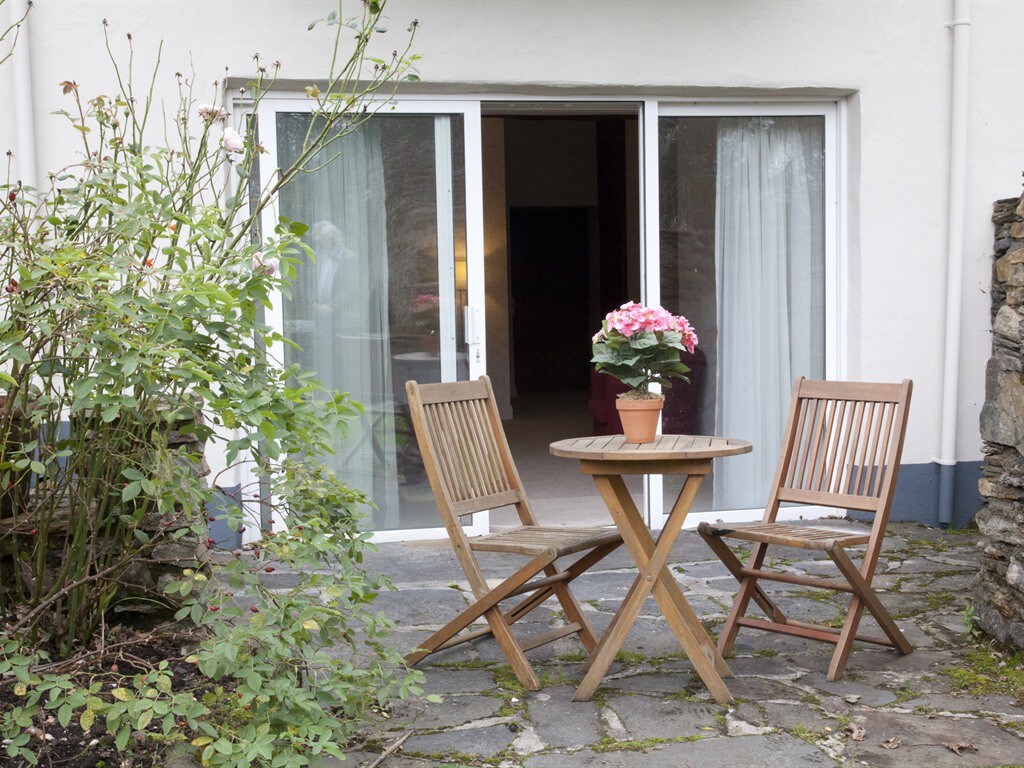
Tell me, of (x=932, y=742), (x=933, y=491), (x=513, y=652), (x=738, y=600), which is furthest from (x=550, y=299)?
(x=932, y=742)

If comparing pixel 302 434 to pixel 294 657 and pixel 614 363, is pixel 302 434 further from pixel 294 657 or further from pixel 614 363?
pixel 614 363

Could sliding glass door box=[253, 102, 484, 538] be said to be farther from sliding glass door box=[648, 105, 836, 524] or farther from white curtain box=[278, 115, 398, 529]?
sliding glass door box=[648, 105, 836, 524]

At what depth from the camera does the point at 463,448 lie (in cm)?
378

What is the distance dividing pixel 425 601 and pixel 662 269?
251 cm

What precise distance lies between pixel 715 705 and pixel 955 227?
3.63 meters

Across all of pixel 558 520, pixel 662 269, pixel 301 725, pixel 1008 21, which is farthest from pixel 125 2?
pixel 1008 21

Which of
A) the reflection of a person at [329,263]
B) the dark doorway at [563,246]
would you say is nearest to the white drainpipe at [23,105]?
the reflection of a person at [329,263]

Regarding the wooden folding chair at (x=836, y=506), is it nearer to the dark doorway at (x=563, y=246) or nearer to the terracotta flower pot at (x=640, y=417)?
the terracotta flower pot at (x=640, y=417)

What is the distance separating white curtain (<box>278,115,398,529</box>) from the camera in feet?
18.2

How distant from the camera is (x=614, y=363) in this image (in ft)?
11.9

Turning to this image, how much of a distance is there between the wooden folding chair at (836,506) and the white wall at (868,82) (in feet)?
6.42

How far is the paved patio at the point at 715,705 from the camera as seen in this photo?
9.46ft

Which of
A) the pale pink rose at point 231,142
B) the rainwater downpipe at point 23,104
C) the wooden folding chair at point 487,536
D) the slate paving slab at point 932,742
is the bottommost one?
the slate paving slab at point 932,742

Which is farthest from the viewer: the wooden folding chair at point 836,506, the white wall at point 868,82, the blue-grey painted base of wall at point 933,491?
the blue-grey painted base of wall at point 933,491
